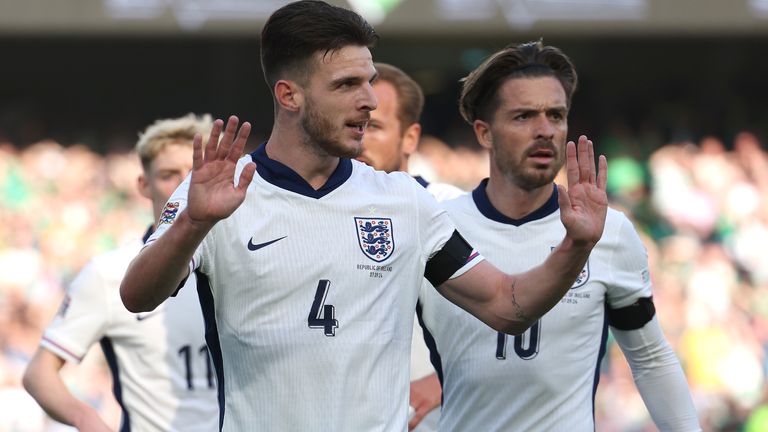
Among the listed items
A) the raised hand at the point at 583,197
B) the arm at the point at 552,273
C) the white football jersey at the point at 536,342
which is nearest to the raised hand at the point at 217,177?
the arm at the point at 552,273

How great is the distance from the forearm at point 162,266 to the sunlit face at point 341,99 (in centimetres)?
65

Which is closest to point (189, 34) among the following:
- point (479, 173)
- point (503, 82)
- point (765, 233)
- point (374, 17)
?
point (374, 17)

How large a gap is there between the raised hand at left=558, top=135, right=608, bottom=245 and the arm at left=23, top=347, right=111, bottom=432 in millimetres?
2584

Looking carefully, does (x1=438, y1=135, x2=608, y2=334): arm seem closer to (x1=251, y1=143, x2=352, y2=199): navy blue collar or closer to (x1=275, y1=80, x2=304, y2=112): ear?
(x1=251, y1=143, x2=352, y2=199): navy blue collar

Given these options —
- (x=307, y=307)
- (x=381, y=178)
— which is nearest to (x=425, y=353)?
(x=381, y=178)

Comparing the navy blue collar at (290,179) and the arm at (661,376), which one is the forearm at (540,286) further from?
the arm at (661,376)

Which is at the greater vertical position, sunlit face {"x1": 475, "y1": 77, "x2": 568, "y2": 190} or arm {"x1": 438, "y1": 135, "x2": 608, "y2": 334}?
sunlit face {"x1": 475, "y1": 77, "x2": 568, "y2": 190}

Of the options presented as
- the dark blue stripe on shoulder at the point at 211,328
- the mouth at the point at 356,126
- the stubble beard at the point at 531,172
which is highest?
the stubble beard at the point at 531,172

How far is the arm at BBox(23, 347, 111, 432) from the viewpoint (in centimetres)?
586

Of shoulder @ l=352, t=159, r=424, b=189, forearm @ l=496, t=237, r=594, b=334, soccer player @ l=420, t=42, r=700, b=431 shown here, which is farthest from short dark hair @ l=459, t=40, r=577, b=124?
forearm @ l=496, t=237, r=594, b=334

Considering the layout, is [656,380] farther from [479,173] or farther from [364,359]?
[479,173]

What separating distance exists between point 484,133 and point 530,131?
1.05 ft

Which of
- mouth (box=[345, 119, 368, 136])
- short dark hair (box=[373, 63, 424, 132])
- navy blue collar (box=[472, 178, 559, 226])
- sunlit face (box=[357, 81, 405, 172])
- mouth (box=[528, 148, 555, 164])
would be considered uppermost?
short dark hair (box=[373, 63, 424, 132])

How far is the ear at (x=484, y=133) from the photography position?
5.32 m
